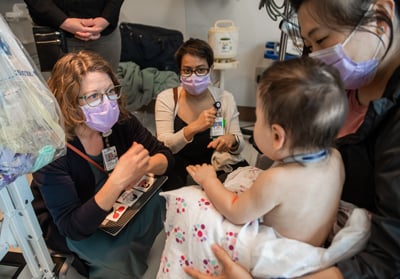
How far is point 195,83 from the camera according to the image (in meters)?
1.73

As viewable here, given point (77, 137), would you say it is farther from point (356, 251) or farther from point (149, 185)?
point (356, 251)

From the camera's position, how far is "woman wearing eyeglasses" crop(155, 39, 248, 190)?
172cm

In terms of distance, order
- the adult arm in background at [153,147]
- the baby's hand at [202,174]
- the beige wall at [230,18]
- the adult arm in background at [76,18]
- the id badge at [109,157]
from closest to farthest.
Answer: the baby's hand at [202,174], the id badge at [109,157], the adult arm in background at [153,147], the adult arm in background at [76,18], the beige wall at [230,18]

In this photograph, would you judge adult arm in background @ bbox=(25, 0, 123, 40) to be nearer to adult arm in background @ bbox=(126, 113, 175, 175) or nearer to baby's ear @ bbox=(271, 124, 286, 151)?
Answer: adult arm in background @ bbox=(126, 113, 175, 175)

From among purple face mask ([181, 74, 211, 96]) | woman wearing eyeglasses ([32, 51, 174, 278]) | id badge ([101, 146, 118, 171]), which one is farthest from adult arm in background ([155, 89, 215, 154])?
id badge ([101, 146, 118, 171])

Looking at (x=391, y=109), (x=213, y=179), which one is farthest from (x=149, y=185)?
(x=391, y=109)

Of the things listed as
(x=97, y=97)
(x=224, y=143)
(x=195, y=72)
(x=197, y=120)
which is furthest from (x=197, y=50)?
(x=97, y=97)

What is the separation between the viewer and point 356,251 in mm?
787

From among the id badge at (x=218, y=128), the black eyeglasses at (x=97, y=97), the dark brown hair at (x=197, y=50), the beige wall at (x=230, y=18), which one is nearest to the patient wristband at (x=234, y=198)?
the black eyeglasses at (x=97, y=97)

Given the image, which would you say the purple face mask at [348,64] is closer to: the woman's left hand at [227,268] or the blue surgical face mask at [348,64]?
the blue surgical face mask at [348,64]

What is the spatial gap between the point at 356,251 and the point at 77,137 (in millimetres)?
1051

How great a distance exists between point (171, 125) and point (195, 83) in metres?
0.29

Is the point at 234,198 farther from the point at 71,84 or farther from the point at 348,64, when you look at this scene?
the point at 71,84

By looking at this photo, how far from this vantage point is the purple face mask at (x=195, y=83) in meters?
1.73
